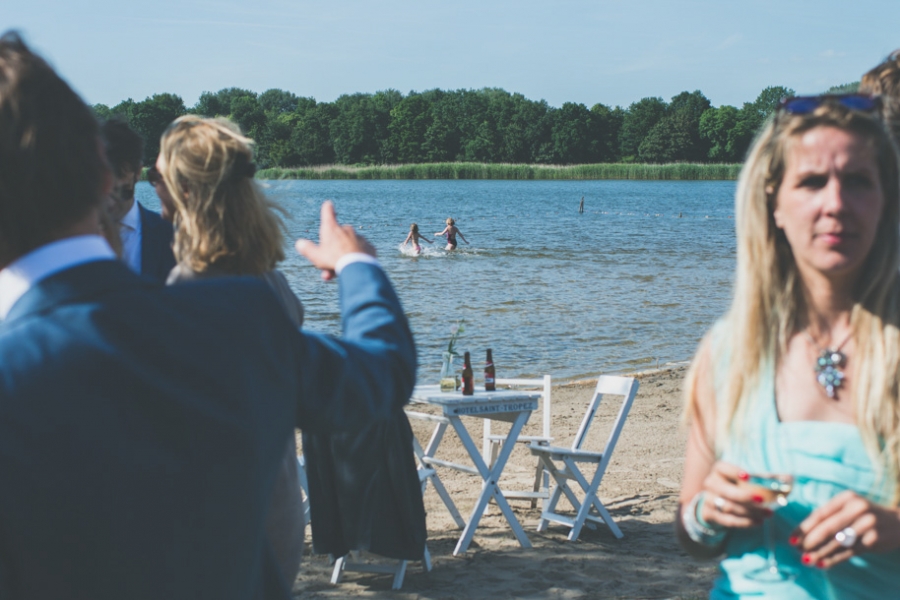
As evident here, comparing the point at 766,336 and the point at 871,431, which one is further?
the point at 766,336

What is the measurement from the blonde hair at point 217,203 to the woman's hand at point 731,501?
169 cm

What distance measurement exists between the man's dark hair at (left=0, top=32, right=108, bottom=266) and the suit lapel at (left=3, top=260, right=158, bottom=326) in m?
0.07

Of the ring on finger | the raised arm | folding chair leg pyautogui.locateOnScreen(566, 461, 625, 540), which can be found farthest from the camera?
folding chair leg pyautogui.locateOnScreen(566, 461, 625, 540)

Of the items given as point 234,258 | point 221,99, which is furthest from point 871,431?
point 221,99

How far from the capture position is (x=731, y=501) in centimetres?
179

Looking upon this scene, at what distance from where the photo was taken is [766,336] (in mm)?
2016

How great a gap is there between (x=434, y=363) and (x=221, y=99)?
147320 mm

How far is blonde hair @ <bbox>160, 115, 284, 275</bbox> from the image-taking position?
2926 millimetres

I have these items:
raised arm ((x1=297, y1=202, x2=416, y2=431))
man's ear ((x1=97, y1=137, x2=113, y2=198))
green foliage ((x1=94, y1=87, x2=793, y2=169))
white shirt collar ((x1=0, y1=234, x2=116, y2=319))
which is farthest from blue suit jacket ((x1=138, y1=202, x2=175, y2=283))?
green foliage ((x1=94, y1=87, x2=793, y2=169))

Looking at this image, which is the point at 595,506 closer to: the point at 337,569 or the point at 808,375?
the point at 337,569

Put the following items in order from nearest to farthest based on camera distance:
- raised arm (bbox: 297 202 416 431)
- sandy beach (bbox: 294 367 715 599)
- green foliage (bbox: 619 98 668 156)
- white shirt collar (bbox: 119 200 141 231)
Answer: raised arm (bbox: 297 202 416 431) → white shirt collar (bbox: 119 200 141 231) → sandy beach (bbox: 294 367 715 599) → green foliage (bbox: 619 98 668 156)

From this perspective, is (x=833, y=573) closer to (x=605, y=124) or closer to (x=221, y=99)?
(x=605, y=124)

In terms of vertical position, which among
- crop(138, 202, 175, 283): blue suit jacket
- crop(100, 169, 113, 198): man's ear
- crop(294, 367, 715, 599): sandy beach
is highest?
crop(100, 169, 113, 198): man's ear

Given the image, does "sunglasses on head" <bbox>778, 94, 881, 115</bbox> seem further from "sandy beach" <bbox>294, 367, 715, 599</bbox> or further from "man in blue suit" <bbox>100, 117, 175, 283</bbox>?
"sandy beach" <bbox>294, 367, 715, 599</bbox>
